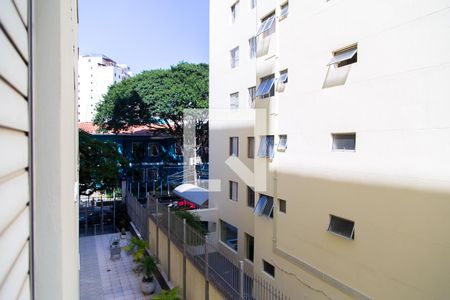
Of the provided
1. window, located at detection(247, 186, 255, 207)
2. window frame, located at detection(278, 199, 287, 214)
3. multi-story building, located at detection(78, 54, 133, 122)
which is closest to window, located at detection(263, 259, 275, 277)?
window frame, located at detection(278, 199, 287, 214)

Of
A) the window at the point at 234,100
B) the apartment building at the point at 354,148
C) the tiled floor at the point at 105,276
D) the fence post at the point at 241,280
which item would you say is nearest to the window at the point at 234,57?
the window at the point at 234,100

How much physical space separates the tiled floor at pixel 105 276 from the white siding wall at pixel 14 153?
335 inches

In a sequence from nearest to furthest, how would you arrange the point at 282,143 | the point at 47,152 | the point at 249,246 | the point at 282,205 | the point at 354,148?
the point at 47,152
the point at 354,148
the point at 282,143
the point at 282,205
the point at 249,246

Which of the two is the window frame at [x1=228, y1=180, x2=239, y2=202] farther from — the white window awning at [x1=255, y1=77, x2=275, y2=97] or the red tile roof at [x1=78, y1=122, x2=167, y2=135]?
the red tile roof at [x1=78, y1=122, x2=167, y2=135]

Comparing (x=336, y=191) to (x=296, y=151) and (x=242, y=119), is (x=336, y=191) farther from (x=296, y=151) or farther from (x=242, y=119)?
(x=242, y=119)

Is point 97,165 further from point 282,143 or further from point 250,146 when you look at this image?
point 282,143

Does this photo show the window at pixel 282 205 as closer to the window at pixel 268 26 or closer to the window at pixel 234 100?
the window at pixel 268 26

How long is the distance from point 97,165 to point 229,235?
7.03 metres

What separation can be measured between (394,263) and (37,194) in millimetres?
6023

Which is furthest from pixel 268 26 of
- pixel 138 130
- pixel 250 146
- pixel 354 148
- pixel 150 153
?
pixel 138 130

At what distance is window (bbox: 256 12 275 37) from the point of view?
361 inches

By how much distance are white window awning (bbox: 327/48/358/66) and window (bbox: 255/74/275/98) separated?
2.58m

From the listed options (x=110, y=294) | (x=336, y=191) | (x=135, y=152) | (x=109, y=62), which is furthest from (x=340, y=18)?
(x=109, y=62)

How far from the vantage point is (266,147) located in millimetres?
9258
